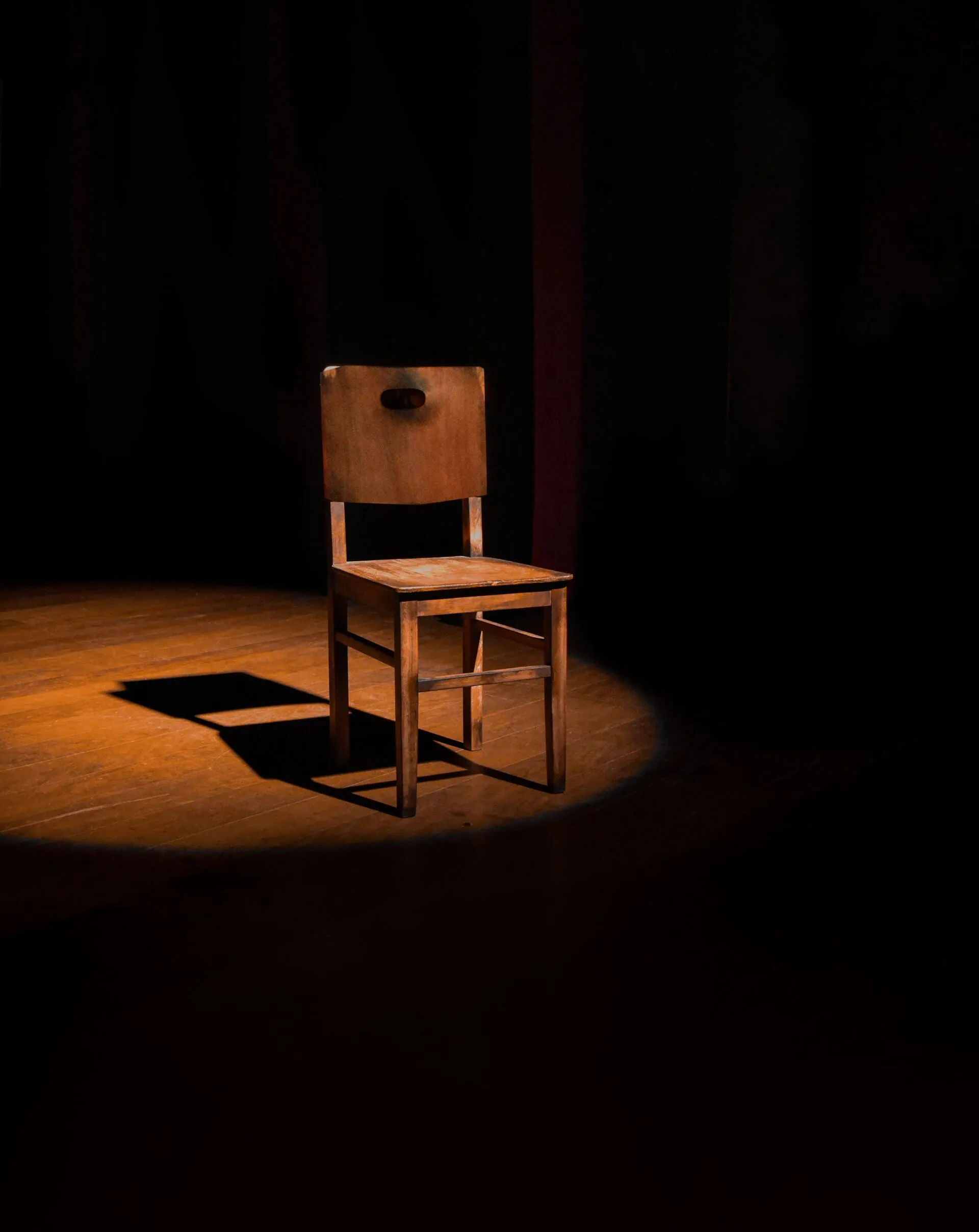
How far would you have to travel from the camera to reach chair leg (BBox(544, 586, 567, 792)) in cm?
249

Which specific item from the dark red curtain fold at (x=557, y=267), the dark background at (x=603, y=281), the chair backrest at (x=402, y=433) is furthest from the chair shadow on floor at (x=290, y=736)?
the dark red curtain fold at (x=557, y=267)

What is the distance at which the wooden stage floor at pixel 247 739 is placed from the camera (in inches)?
91.9

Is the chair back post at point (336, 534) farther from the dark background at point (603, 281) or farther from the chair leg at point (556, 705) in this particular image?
the dark background at point (603, 281)

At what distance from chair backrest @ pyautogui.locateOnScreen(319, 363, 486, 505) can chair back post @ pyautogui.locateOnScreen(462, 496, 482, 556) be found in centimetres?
3

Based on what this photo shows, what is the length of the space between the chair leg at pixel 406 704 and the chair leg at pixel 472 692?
352 millimetres

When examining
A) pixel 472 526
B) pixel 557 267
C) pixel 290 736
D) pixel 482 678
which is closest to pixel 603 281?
pixel 557 267

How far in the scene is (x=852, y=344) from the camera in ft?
12.1

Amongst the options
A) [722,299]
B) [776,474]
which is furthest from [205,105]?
[776,474]

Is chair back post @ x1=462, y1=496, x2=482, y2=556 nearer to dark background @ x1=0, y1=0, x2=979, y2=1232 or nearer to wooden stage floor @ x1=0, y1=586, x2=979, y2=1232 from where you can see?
wooden stage floor @ x1=0, y1=586, x2=979, y2=1232

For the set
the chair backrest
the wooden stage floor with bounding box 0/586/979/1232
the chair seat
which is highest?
the chair backrest

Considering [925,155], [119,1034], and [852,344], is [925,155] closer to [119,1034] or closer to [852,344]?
[852,344]

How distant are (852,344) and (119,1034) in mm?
2888

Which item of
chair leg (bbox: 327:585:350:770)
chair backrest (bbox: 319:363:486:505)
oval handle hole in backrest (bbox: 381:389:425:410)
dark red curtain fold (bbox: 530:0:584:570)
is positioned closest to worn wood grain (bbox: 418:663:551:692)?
chair leg (bbox: 327:585:350:770)

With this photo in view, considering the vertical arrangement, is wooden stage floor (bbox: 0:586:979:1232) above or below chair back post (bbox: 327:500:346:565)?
below
